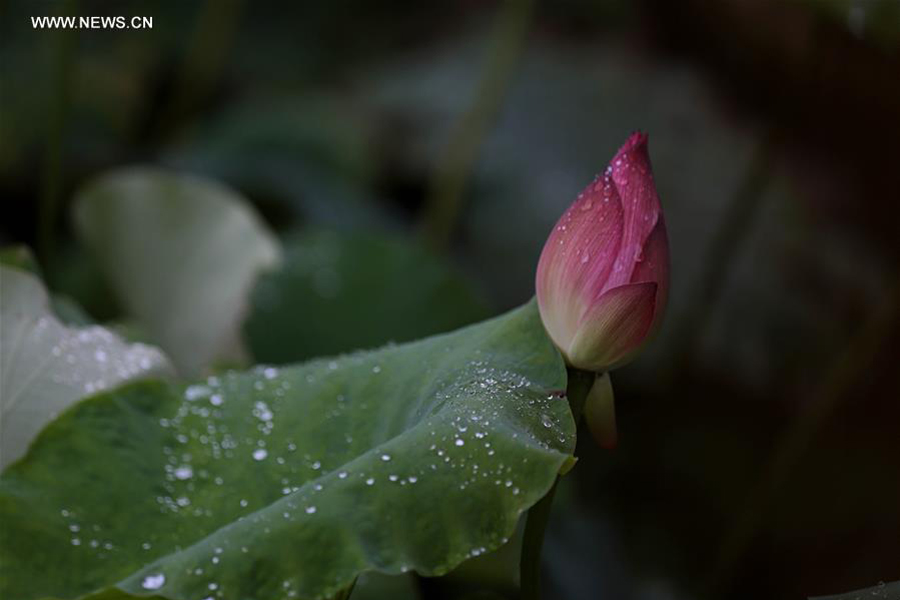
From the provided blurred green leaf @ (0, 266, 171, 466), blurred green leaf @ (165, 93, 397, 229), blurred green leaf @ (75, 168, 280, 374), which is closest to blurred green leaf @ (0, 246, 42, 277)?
blurred green leaf @ (0, 266, 171, 466)

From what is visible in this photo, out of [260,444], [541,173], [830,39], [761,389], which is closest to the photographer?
[260,444]

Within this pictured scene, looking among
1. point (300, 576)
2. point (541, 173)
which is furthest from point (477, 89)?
point (300, 576)

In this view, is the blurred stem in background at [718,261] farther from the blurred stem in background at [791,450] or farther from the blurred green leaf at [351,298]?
the blurred green leaf at [351,298]

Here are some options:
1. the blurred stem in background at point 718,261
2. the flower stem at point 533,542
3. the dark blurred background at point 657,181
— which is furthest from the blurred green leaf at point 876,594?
the blurred stem in background at point 718,261

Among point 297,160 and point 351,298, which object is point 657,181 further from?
point 351,298

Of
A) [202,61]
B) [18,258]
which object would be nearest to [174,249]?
[18,258]

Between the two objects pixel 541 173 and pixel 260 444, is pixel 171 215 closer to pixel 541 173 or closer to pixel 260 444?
pixel 260 444
